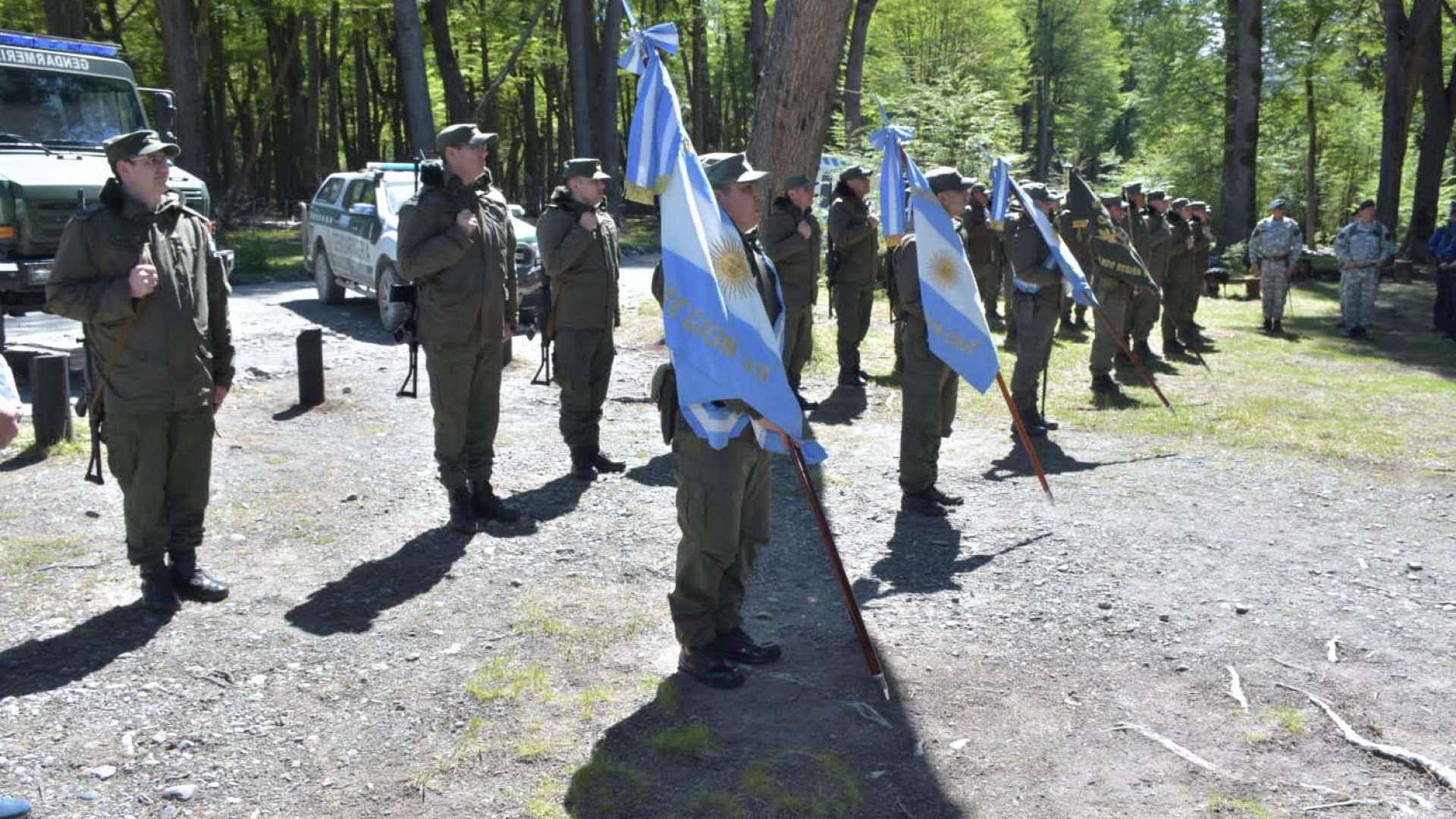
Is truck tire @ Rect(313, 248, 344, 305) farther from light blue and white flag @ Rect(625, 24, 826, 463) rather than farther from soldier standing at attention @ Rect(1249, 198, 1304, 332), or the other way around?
soldier standing at attention @ Rect(1249, 198, 1304, 332)

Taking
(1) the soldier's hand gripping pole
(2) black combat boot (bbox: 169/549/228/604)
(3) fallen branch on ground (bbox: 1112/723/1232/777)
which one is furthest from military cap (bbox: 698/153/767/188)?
(2) black combat boot (bbox: 169/549/228/604)

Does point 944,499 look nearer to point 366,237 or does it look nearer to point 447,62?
point 366,237

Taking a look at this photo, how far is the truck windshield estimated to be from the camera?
12.0 metres

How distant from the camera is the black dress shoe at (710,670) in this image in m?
4.72

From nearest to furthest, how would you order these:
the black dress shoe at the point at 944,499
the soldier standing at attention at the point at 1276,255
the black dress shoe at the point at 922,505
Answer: the black dress shoe at the point at 922,505, the black dress shoe at the point at 944,499, the soldier standing at attention at the point at 1276,255

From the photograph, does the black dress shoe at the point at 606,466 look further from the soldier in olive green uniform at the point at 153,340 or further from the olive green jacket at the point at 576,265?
the soldier in olive green uniform at the point at 153,340

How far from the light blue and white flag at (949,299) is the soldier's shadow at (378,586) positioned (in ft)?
9.61

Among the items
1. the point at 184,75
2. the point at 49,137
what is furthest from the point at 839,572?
the point at 184,75

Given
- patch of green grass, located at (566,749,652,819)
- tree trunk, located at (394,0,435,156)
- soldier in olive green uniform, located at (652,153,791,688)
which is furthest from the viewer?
tree trunk, located at (394,0,435,156)

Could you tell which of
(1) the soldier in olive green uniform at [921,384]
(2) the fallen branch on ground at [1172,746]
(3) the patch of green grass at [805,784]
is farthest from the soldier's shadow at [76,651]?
(1) the soldier in olive green uniform at [921,384]

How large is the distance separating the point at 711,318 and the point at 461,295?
2379 millimetres

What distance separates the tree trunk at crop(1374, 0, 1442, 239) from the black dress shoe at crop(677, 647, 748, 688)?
2442cm

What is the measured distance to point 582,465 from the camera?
7.96 metres

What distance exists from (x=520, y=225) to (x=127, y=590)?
10.2m
